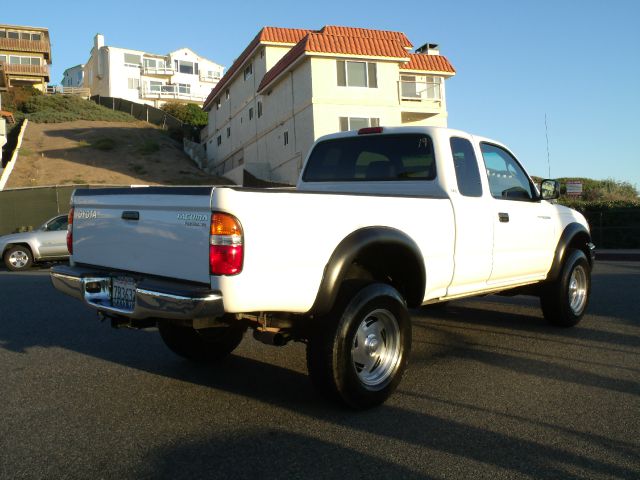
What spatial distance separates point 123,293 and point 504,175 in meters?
4.03

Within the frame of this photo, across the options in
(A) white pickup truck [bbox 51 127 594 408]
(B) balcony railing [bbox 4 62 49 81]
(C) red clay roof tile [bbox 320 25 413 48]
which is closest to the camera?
(A) white pickup truck [bbox 51 127 594 408]

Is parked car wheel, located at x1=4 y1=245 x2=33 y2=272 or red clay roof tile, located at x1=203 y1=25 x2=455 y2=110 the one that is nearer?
parked car wheel, located at x1=4 y1=245 x2=33 y2=272

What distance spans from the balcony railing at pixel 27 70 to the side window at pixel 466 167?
7457 centimetres

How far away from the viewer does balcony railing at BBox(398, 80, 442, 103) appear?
116ft

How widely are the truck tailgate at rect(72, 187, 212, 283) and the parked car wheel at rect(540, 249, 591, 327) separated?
4581 millimetres

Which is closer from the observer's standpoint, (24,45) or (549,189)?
(549,189)

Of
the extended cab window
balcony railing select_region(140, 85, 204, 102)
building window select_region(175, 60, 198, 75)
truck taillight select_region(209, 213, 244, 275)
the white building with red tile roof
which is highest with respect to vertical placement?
building window select_region(175, 60, 198, 75)

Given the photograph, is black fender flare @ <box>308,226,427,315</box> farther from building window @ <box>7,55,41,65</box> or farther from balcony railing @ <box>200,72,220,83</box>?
balcony railing @ <box>200,72,220,83</box>

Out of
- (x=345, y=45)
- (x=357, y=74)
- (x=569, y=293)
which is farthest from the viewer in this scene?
(x=357, y=74)

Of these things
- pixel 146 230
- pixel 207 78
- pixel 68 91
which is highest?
pixel 207 78

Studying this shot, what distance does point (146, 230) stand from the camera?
4238 millimetres

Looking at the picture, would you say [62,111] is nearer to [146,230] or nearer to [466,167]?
[466,167]

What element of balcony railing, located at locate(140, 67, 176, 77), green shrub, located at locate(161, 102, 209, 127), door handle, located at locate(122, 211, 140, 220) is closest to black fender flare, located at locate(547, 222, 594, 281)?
door handle, located at locate(122, 211, 140, 220)

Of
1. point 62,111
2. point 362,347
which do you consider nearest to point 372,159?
point 362,347
